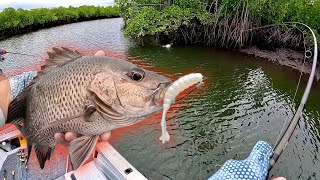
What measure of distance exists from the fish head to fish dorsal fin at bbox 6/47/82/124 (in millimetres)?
343

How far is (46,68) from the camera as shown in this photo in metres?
1.79

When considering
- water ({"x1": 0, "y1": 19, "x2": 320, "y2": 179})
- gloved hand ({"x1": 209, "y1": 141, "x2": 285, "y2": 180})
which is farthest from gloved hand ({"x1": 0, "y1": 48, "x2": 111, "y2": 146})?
water ({"x1": 0, "y1": 19, "x2": 320, "y2": 179})

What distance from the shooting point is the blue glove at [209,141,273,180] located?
2.71m

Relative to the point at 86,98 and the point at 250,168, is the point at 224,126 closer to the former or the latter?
the point at 250,168

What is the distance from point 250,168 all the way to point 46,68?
209 cm

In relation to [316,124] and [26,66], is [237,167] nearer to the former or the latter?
[316,124]

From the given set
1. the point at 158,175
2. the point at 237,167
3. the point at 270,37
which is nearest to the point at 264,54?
the point at 270,37

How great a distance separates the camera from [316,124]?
8570 mm

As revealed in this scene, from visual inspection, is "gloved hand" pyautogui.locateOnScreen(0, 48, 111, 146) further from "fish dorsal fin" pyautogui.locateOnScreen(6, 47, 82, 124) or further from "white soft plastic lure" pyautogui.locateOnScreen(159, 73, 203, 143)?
"white soft plastic lure" pyautogui.locateOnScreen(159, 73, 203, 143)

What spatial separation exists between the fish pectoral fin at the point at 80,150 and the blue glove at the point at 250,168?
1635 millimetres

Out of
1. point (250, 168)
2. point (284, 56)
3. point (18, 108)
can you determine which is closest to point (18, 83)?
point (18, 108)

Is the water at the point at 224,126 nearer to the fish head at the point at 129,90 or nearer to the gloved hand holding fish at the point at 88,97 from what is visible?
the gloved hand holding fish at the point at 88,97

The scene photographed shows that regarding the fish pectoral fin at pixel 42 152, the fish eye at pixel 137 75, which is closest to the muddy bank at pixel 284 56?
the fish eye at pixel 137 75

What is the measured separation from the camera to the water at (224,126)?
6.91 meters
